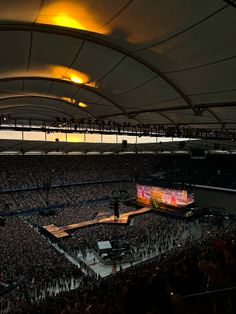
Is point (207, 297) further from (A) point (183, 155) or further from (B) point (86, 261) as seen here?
(A) point (183, 155)

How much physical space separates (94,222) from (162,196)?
37.2 ft

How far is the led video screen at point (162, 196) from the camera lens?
32406 mm

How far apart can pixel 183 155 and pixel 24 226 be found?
33.8 meters

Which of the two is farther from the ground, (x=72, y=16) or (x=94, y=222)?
(x=72, y=16)

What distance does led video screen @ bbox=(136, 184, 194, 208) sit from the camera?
3241 cm

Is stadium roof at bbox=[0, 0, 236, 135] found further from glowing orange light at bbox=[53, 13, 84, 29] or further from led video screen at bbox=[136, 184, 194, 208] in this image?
led video screen at bbox=[136, 184, 194, 208]

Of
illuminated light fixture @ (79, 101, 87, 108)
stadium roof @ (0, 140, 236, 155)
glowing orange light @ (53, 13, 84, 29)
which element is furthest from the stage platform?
glowing orange light @ (53, 13, 84, 29)

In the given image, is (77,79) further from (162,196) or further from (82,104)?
(162,196)

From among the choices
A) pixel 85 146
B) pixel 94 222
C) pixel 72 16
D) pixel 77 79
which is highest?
pixel 72 16

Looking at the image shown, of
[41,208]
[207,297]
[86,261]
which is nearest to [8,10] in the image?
[207,297]

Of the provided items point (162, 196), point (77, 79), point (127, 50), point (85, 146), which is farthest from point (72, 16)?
point (162, 196)

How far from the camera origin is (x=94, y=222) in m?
28.4

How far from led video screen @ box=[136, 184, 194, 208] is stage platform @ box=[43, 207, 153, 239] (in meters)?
1.80

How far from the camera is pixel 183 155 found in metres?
48.9
